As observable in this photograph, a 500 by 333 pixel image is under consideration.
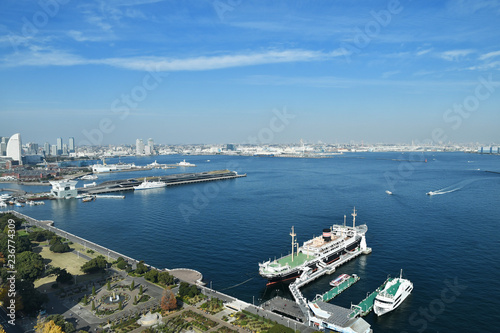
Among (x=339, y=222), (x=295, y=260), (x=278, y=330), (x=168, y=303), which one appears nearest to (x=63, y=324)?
(x=168, y=303)

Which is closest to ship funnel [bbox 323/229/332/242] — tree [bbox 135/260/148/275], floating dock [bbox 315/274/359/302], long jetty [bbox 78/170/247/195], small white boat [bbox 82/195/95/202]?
floating dock [bbox 315/274/359/302]

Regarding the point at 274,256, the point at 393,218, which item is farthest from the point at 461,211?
the point at 274,256

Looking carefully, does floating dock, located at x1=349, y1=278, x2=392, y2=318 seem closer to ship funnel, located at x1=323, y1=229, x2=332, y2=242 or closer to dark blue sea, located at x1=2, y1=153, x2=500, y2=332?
dark blue sea, located at x1=2, y1=153, x2=500, y2=332

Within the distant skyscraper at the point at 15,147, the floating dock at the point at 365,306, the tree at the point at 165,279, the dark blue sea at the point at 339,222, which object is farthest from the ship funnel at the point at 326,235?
the distant skyscraper at the point at 15,147

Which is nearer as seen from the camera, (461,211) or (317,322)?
(317,322)

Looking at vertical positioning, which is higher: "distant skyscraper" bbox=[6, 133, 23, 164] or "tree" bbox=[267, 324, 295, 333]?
"distant skyscraper" bbox=[6, 133, 23, 164]

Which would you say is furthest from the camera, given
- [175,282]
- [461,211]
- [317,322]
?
[461,211]

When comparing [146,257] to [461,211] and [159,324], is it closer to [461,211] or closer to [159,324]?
[159,324]

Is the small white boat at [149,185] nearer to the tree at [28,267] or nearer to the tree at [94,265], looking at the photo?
the tree at [28,267]
